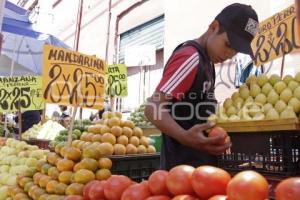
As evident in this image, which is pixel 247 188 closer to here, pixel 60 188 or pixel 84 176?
pixel 84 176

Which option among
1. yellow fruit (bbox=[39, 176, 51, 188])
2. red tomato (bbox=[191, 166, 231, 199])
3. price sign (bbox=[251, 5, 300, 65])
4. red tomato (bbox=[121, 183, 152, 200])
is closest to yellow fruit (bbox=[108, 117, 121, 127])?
yellow fruit (bbox=[39, 176, 51, 188])

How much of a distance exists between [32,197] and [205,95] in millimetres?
1631

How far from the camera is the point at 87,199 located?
1.98 meters

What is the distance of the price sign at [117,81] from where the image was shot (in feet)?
19.3

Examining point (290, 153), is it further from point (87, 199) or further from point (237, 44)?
point (87, 199)

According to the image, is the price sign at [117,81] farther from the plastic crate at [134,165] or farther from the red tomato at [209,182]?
the red tomato at [209,182]

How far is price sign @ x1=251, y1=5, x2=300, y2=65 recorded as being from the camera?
9.18 feet

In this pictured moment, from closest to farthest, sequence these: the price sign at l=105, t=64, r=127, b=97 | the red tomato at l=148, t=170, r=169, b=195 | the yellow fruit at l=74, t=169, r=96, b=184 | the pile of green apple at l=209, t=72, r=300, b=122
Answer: the red tomato at l=148, t=170, r=169, b=195
the pile of green apple at l=209, t=72, r=300, b=122
the yellow fruit at l=74, t=169, r=96, b=184
the price sign at l=105, t=64, r=127, b=97

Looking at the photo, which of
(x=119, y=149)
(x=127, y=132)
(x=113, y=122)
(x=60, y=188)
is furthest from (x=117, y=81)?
(x=60, y=188)

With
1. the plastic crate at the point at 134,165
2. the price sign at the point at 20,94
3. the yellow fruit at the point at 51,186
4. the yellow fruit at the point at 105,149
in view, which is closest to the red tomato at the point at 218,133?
the plastic crate at the point at 134,165

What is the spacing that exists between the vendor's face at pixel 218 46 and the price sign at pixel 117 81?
378 cm

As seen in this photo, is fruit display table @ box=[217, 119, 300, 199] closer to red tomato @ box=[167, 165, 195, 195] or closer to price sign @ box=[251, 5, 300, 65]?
red tomato @ box=[167, 165, 195, 195]

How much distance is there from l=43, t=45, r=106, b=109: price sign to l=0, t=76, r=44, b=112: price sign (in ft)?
5.82

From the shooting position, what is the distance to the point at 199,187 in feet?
4.33
